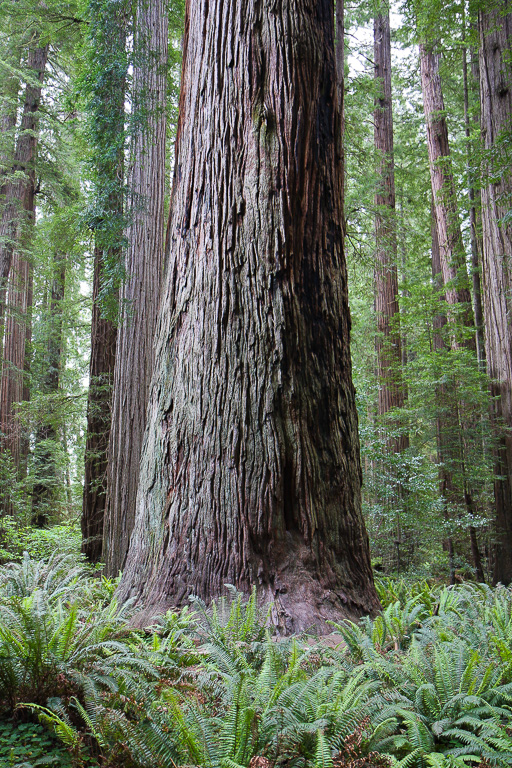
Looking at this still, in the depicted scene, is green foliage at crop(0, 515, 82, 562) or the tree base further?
green foliage at crop(0, 515, 82, 562)

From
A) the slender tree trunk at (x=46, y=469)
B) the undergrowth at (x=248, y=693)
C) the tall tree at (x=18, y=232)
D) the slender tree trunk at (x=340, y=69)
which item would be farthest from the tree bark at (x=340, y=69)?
the tall tree at (x=18, y=232)

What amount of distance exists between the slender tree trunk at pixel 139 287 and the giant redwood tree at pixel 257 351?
273 centimetres

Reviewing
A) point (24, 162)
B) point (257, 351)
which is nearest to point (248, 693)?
point (257, 351)

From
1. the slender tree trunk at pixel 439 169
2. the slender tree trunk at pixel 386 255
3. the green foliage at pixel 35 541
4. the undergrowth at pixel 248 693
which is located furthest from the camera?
the slender tree trunk at pixel 439 169

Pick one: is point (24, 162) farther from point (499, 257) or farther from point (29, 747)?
point (29, 747)

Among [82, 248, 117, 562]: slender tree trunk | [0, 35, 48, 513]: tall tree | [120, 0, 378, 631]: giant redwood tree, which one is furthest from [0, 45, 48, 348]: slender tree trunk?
[120, 0, 378, 631]: giant redwood tree

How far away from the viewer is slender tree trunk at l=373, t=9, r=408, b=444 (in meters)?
11.1

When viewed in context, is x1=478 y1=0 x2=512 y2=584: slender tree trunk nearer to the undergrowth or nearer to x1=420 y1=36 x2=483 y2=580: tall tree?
x1=420 y1=36 x2=483 y2=580: tall tree

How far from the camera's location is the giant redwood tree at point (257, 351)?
332cm

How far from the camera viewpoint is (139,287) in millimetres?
6902

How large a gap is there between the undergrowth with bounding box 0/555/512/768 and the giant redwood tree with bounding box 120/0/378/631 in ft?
1.28

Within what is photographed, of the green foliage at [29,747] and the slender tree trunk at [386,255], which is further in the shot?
the slender tree trunk at [386,255]

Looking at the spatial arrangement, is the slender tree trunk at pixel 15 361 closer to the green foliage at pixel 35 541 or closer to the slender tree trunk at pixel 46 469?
the slender tree trunk at pixel 46 469

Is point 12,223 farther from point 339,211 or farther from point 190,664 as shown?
point 190,664
